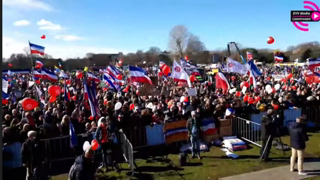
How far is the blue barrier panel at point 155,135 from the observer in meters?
11.6

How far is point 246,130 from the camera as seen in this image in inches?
476

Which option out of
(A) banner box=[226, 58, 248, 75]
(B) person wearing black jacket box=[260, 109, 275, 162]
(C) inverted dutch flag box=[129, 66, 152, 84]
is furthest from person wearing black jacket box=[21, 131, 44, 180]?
(A) banner box=[226, 58, 248, 75]

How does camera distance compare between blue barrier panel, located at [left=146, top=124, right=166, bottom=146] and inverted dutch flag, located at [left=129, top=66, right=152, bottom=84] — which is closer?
blue barrier panel, located at [left=146, top=124, right=166, bottom=146]

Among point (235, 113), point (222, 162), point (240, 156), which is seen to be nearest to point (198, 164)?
point (222, 162)

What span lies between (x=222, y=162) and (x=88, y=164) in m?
5.04

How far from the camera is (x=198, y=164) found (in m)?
9.55

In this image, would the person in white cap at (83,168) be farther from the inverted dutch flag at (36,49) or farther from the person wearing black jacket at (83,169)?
the inverted dutch flag at (36,49)

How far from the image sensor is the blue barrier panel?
38.0 feet

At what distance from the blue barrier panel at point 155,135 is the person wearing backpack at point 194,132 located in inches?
71.9

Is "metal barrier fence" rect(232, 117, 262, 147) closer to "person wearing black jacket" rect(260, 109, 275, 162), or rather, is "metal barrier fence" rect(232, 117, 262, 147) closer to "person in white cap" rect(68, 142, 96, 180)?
"person wearing black jacket" rect(260, 109, 275, 162)

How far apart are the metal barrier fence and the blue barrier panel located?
10.0 feet

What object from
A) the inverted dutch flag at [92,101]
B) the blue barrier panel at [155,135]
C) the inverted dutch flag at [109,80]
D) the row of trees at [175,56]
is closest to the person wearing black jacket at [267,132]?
the blue barrier panel at [155,135]

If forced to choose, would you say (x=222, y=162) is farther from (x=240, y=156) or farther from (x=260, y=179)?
(x=260, y=179)

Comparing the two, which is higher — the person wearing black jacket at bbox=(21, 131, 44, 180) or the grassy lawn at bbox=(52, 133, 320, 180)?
the person wearing black jacket at bbox=(21, 131, 44, 180)
